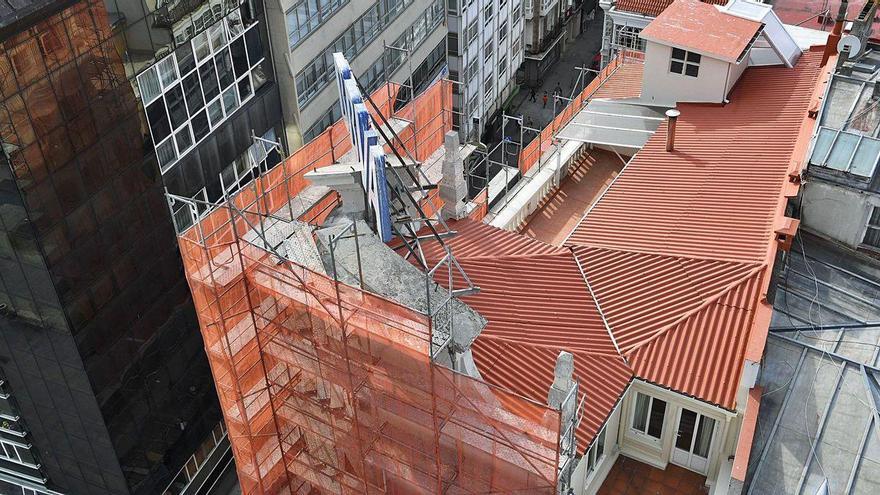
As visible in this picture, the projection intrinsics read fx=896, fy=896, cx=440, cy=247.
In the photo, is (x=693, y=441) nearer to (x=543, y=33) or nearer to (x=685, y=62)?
(x=685, y=62)

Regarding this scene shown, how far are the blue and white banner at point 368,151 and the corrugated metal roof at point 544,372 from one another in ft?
17.5

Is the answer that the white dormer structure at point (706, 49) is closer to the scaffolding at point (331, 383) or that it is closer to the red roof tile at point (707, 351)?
the red roof tile at point (707, 351)

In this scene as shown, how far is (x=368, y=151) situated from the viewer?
991 inches

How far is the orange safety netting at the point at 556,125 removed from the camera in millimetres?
42750

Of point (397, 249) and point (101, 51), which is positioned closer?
point (101, 51)

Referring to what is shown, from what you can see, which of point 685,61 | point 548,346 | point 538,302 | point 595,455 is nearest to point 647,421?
point 595,455

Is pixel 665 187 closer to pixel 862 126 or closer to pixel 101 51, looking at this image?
pixel 862 126

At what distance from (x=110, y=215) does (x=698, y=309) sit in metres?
20.5

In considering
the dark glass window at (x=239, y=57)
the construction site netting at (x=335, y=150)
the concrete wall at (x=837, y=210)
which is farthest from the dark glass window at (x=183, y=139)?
the concrete wall at (x=837, y=210)

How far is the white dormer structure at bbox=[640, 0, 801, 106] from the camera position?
135 ft

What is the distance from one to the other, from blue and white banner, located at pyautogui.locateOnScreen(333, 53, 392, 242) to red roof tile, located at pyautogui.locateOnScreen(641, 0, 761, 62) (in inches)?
752

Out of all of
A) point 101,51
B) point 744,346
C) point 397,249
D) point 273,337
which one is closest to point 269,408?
point 273,337

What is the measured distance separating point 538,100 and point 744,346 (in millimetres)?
55506

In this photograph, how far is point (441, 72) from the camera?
205 ft
